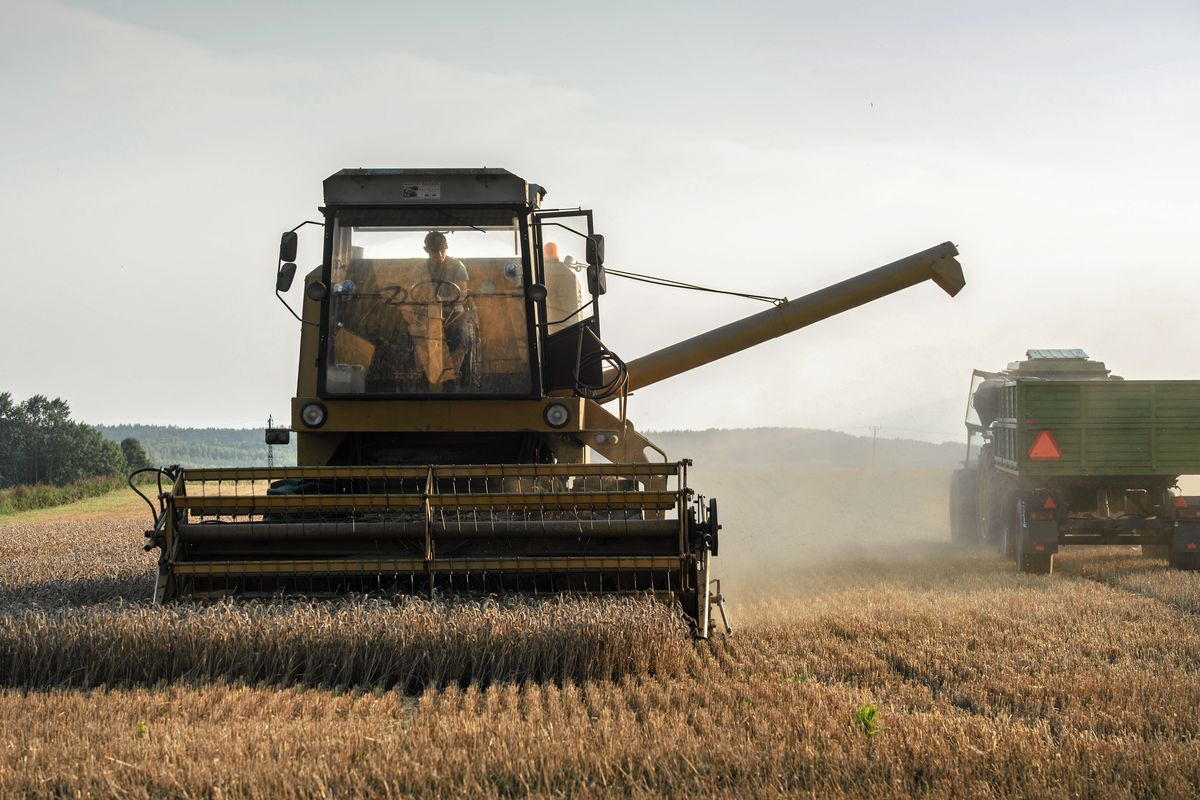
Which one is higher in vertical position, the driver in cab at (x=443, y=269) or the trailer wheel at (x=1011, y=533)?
the driver in cab at (x=443, y=269)

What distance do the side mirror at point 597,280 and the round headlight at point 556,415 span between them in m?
0.80

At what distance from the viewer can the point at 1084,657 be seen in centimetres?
689

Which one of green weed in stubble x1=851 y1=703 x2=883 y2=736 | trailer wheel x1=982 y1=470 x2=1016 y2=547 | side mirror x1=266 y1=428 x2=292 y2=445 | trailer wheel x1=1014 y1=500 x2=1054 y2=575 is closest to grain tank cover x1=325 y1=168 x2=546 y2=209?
side mirror x1=266 y1=428 x2=292 y2=445

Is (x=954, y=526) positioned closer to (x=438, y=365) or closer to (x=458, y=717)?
(x=438, y=365)

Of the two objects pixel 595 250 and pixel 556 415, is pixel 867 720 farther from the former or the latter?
pixel 595 250

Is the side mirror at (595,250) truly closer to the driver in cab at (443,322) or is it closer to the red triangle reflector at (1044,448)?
the driver in cab at (443,322)

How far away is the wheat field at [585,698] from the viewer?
4297 mm

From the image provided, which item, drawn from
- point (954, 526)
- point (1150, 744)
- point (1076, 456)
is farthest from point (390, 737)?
point (954, 526)

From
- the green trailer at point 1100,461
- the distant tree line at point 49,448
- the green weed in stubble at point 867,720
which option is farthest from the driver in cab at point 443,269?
the distant tree line at point 49,448

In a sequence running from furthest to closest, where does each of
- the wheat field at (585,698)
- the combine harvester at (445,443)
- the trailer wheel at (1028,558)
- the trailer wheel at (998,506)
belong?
the trailer wheel at (998,506)
the trailer wheel at (1028,558)
the combine harvester at (445,443)
the wheat field at (585,698)

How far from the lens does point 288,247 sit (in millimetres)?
7816

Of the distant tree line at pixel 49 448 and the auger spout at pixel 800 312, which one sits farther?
the distant tree line at pixel 49 448

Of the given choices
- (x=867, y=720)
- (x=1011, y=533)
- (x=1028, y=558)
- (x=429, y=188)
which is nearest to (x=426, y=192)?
(x=429, y=188)

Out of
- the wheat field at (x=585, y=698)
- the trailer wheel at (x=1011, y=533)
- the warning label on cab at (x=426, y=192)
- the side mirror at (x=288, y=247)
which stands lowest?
the wheat field at (x=585, y=698)
